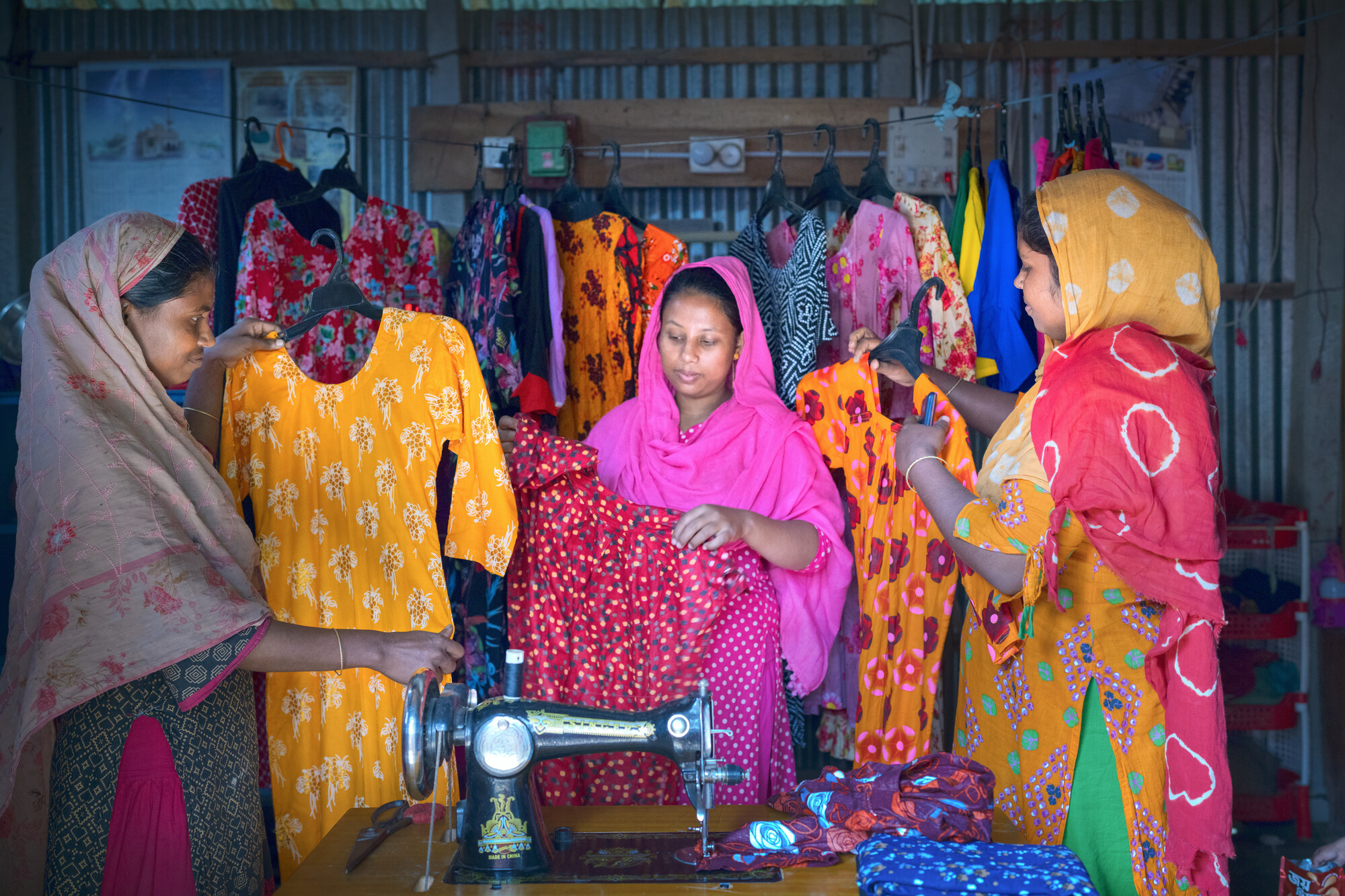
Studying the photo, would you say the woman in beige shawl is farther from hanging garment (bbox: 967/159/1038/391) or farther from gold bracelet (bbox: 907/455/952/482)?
hanging garment (bbox: 967/159/1038/391)

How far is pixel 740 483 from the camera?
103 inches

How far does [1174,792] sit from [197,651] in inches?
67.8

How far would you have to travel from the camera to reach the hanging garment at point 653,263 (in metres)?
3.43

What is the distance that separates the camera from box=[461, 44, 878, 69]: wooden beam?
4195 millimetres

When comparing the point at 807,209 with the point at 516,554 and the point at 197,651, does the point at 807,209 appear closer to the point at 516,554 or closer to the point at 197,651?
the point at 516,554

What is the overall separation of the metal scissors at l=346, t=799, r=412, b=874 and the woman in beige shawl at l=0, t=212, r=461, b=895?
259 mm

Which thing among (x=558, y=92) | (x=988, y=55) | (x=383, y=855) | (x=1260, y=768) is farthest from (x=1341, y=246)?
(x=383, y=855)

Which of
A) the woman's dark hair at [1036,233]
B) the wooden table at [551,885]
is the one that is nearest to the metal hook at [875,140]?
the woman's dark hair at [1036,233]

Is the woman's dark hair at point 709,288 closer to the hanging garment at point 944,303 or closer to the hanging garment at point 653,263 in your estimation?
the hanging garment at point 653,263

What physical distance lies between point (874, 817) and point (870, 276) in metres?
2.09

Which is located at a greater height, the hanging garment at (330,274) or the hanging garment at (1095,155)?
the hanging garment at (1095,155)

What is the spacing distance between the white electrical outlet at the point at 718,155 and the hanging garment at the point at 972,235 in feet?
3.36

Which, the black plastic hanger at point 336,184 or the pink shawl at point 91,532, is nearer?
the pink shawl at point 91,532

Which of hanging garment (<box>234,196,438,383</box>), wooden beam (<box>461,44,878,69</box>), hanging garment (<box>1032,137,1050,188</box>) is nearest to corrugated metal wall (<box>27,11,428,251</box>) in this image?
wooden beam (<box>461,44,878,69</box>)
